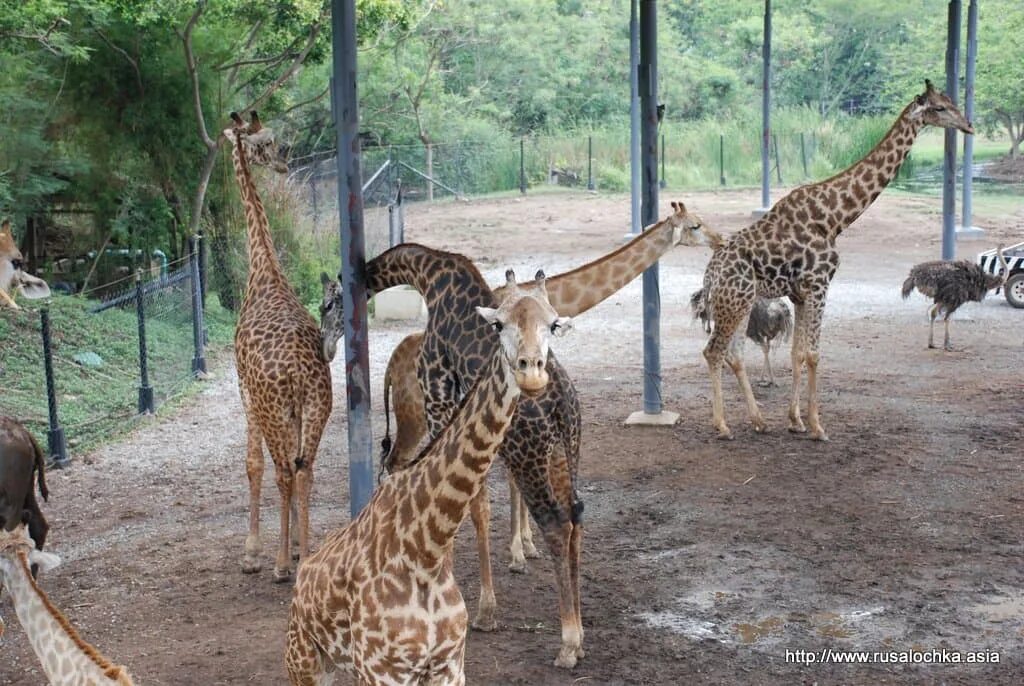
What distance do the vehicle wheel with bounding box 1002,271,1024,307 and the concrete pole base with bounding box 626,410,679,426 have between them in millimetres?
6661

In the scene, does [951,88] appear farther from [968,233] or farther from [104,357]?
[104,357]

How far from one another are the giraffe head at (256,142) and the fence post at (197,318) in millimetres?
4628

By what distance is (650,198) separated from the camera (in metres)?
10.4

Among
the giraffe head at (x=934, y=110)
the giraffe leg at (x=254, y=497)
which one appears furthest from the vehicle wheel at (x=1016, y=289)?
the giraffe leg at (x=254, y=497)

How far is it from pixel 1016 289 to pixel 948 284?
285cm

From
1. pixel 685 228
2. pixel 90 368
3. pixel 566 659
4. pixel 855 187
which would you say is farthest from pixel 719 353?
pixel 90 368

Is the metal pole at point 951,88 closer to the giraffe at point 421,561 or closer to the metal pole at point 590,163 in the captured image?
the giraffe at point 421,561

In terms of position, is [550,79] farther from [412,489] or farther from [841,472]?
[412,489]

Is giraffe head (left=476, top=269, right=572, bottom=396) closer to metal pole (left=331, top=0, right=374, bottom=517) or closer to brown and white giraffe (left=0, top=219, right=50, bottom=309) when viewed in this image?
metal pole (left=331, top=0, right=374, bottom=517)

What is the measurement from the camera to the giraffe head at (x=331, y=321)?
7461 mm

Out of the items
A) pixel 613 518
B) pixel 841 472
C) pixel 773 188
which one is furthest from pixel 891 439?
pixel 773 188

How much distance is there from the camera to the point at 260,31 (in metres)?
15.3

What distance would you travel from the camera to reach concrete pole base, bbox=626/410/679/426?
34.2 ft

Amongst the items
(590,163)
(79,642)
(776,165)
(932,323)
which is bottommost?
(932,323)
